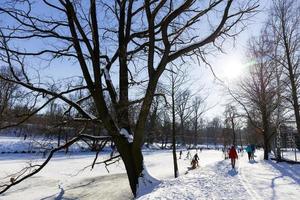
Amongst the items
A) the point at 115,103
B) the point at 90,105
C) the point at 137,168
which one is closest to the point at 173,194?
the point at 137,168

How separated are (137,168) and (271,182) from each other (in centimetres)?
575

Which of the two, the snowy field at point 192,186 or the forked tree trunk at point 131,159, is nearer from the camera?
the snowy field at point 192,186

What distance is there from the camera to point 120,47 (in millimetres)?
Answer: 11086

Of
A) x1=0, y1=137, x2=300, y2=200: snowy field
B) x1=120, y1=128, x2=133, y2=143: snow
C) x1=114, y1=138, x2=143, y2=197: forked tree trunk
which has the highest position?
x1=120, y1=128, x2=133, y2=143: snow

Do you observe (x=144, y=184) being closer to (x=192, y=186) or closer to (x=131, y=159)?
(x=131, y=159)

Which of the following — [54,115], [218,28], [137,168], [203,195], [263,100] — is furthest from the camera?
[263,100]

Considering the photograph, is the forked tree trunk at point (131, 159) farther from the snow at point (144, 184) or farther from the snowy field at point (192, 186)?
the snowy field at point (192, 186)

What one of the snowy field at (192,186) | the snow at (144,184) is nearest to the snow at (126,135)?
the snow at (144,184)

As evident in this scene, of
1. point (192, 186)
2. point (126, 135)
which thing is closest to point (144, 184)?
point (126, 135)

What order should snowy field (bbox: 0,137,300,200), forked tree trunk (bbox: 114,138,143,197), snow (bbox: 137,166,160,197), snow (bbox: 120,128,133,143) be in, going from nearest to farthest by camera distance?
snowy field (bbox: 0,137,300,200) < snow (bbox: 137,166,160,197) < forked tree trunk (bbox: 114,138,143,197) < snow (bbox: 120,128,133,143)

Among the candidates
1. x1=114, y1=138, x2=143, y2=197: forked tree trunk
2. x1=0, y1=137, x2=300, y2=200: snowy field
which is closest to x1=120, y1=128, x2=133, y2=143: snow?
x1=114, y1=138, x2=143, y2=197: forked tree trunk

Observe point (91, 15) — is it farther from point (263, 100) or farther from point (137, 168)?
point (263, 100)

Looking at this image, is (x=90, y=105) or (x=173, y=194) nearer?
(x=173, y=194)

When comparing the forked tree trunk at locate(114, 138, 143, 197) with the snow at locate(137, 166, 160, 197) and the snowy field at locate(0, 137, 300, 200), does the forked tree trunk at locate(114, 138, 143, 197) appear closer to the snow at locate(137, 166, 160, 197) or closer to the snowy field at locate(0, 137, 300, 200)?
the snow at locate(137, 166, 160, 197)
